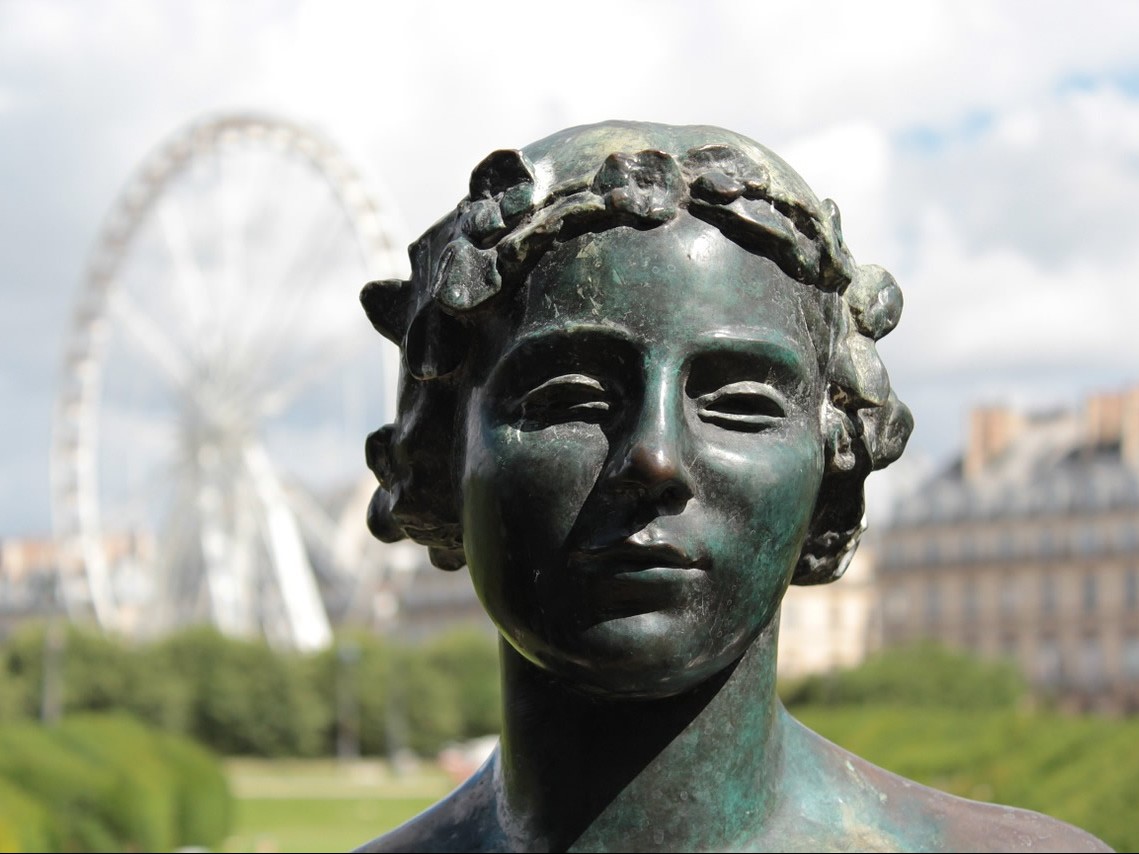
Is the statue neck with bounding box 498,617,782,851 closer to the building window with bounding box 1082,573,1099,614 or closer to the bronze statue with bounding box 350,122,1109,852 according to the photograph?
the bronze statue with bounding box 350,122,1109,852

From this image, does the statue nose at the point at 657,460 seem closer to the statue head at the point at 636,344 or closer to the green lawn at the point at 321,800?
the statue head at the point at 636,344

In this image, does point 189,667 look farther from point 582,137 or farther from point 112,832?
point 582,137

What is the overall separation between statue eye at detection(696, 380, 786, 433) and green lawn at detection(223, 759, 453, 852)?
24.4 feet

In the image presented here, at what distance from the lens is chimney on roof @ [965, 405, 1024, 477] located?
214 feet

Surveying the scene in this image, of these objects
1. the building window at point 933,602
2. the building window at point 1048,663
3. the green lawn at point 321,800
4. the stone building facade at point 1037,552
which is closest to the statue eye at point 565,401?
the green lawn at point 321,800

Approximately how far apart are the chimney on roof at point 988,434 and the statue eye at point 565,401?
210ft

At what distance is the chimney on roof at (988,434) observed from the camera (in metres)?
65.2

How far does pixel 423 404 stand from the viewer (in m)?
2.59

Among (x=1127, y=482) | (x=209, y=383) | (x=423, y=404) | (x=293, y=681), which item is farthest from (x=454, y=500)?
(x=1127, y=482)

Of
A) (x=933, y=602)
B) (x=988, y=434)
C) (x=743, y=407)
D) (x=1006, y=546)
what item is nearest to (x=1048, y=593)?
(x=1006, y=546)

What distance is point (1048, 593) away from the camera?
206ft

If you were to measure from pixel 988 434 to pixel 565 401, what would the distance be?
6501cm

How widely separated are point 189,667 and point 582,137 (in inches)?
1788

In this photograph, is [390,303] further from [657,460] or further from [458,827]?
[458,827]
